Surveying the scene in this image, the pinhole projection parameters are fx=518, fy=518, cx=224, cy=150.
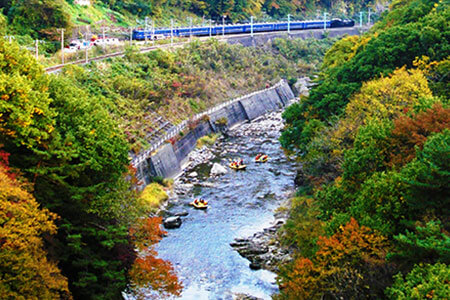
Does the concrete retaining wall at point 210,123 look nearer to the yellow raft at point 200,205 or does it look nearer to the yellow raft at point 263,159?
the yellow raft at point 200,205

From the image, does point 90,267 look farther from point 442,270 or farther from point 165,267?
point 442,270

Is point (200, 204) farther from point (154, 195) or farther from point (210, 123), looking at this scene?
point (210, 123)

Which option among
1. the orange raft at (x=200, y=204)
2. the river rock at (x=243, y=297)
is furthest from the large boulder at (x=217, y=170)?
the river rock at (x=243, y=297)

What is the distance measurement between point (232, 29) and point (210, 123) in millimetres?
42289

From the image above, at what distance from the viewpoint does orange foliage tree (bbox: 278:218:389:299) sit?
20812mm

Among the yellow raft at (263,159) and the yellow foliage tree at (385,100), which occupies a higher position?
the yellow foliage tree at (385,100)

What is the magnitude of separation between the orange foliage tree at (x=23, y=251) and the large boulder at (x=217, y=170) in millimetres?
27777

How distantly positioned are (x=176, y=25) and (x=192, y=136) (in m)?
46.7

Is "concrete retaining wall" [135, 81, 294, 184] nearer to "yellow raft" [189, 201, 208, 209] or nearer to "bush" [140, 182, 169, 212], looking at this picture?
"bush" [140, 182, 169, 212]

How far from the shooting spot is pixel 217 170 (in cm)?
4925

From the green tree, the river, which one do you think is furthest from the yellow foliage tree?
the green tree

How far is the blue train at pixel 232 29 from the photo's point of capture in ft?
265

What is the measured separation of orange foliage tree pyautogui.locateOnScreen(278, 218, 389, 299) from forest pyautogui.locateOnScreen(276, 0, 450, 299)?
4 centimetres

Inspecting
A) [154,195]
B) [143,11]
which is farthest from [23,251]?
[143,11]
